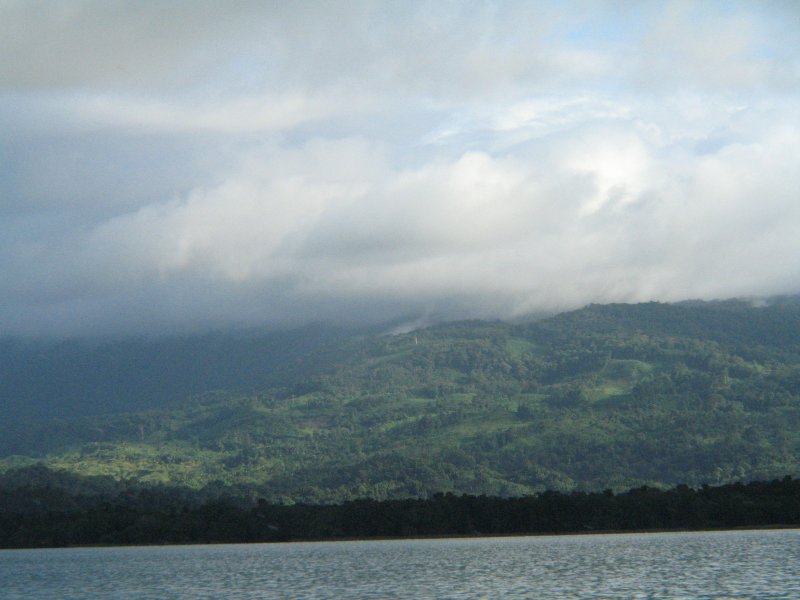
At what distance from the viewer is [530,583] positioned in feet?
480

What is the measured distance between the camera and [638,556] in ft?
618

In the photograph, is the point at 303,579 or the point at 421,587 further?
the point at 303,579

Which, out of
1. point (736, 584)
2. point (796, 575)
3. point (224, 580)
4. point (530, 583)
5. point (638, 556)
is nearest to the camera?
point (736, 584)

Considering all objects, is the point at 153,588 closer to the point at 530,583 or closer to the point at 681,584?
the point at 530,583

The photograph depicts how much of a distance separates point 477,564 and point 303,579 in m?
34.7

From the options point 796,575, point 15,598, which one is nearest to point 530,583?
point 796,575

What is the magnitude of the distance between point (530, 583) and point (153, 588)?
55.1 meters

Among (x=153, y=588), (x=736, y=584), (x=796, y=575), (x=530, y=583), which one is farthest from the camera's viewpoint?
(x=153, y=588)

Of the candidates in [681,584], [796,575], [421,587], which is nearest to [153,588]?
A: [421,587]

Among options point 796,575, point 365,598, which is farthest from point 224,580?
point 796,575

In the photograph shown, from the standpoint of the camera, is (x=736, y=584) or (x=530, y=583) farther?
(x=530, y=583)

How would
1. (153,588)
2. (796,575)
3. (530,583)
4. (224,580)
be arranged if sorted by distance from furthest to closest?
(224,580) < (153,588) < (530,583) < (796,575)

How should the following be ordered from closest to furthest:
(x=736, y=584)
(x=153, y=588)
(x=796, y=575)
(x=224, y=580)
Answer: (x=736, y=584), (x=796, y=575), (x=153, y=588), (x=224, y=580)

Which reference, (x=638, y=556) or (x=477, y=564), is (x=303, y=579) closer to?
(x=477, y=564)
